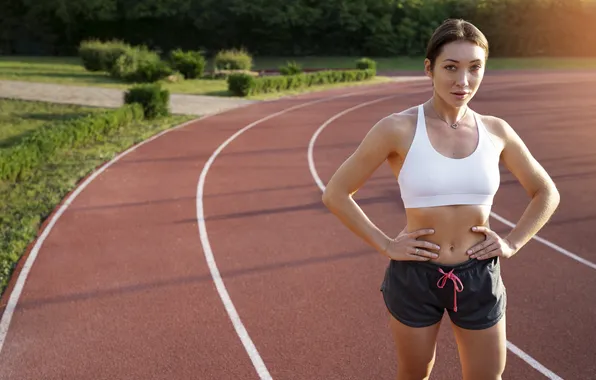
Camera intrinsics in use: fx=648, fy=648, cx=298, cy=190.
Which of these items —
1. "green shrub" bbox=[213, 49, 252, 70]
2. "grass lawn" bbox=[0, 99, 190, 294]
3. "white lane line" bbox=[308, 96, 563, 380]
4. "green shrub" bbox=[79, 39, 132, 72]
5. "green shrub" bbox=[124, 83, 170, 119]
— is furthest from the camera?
"green shrub" bbox=[213, 49, 252, 70]

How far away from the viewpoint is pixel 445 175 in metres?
2.83

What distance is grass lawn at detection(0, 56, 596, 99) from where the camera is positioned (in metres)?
29.2

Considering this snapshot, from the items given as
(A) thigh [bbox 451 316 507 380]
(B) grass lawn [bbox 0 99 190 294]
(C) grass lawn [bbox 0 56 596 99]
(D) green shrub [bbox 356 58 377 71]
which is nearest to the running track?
(B) grass lawn [bbox 0 99 190 294]

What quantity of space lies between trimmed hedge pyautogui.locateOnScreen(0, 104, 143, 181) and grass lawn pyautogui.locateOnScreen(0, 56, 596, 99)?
9275 mm

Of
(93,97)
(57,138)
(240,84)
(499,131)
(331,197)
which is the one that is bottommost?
(93,97)

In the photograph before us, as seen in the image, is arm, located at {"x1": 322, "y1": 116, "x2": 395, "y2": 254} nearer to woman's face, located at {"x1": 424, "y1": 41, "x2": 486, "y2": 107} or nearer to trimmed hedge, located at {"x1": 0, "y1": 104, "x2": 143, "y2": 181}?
woman's face, located at {"x1": 424, "y1": 41, "x2": 486, "y2": 107}

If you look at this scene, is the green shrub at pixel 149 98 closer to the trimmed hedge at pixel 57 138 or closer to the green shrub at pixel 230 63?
the trimmed hedge at pixel 57 138

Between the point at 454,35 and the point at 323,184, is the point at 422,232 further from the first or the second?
the point at 323,184

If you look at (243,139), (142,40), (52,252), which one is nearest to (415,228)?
(52,252)

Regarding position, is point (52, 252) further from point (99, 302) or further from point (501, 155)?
point (501, 155)

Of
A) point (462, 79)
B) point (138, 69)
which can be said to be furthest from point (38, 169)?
point (138, 69)

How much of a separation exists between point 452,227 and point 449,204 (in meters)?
0.11

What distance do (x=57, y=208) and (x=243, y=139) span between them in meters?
7.29

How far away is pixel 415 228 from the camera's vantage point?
298 cm
